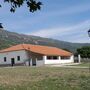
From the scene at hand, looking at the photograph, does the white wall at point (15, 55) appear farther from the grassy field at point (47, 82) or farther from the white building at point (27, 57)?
the grassy field at point (47, 82)

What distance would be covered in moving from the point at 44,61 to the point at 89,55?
110ft

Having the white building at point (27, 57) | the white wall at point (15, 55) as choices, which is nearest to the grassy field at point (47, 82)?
the white building at point (27, 57)

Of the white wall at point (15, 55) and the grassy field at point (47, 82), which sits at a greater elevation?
the white wall at point (15, 55)

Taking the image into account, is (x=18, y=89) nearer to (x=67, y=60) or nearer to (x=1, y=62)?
(x=1, y=62)

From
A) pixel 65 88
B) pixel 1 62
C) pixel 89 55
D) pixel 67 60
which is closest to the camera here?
pixel 65 88

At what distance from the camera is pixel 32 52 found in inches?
3319

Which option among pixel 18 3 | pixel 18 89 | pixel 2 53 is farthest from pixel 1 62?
pixel 18 3

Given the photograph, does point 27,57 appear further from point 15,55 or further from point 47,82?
point 47,82

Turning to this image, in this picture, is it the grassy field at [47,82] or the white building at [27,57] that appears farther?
the white building at [27,57]

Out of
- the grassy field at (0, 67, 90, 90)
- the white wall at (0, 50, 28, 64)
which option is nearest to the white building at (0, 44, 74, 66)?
the white wall at (0, 50, 28, 64)

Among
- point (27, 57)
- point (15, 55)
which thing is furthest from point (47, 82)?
point (15, 55)

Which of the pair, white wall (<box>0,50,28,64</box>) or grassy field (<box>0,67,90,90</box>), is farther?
white wall (<box>0,50,28,64</box>)

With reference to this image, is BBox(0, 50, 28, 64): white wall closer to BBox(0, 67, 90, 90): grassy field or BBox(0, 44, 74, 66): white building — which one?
BBox(0, 44, 74, 66): white building

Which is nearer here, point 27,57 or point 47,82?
point 47,82
